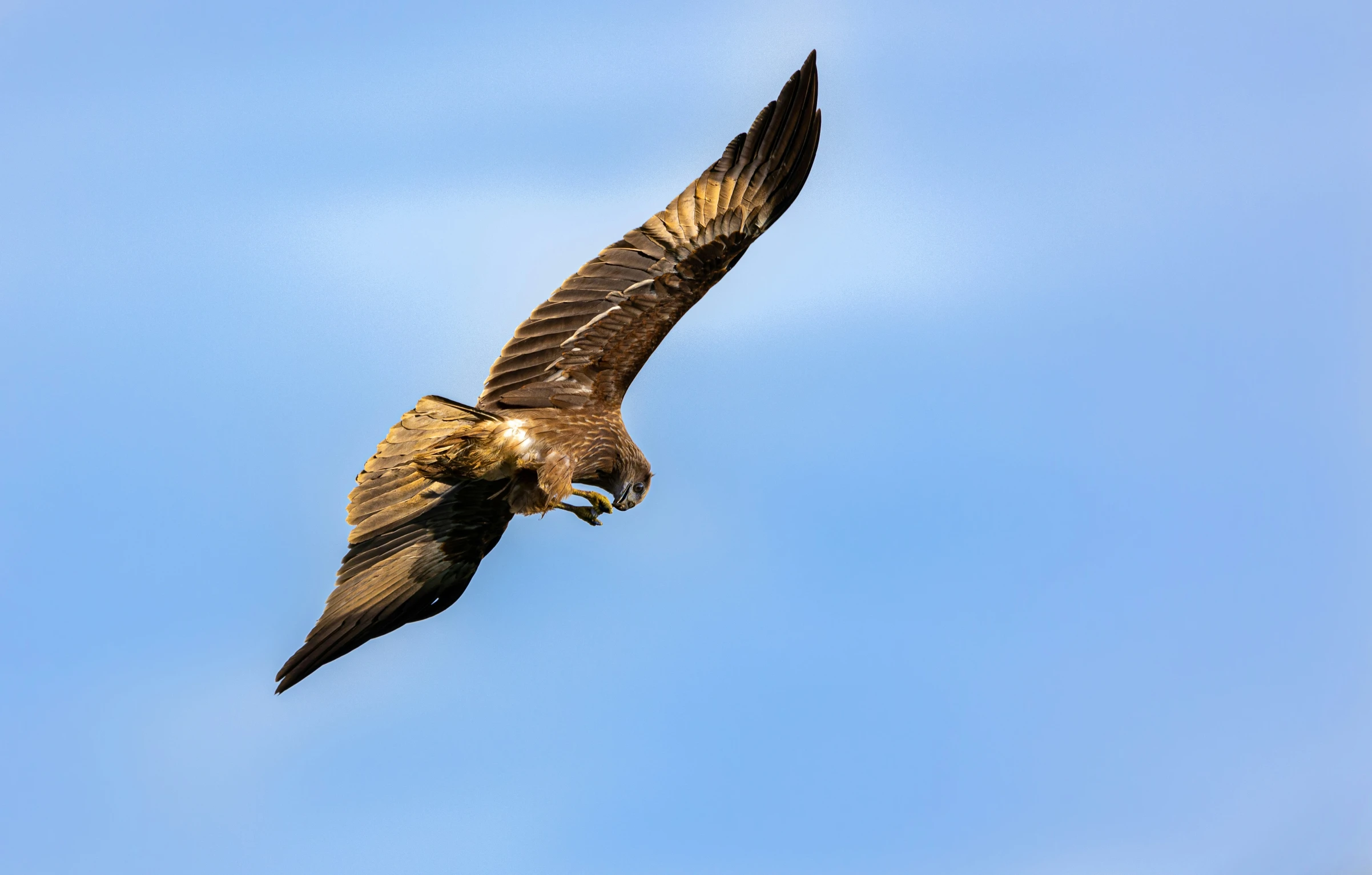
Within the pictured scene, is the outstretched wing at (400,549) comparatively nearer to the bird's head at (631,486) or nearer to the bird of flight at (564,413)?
the bird of flight at (564,413)

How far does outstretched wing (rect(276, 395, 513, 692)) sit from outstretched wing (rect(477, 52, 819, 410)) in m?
0.86

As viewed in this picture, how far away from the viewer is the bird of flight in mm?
10992

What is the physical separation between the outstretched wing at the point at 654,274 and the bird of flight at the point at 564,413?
0.4 inches

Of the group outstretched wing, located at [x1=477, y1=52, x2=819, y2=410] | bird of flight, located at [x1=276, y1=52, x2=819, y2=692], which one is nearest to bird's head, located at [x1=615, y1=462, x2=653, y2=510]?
bird of flight, located at [x1=276, y1=52, x2=819, y2=692]

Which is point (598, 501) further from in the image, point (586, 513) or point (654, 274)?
point (654, 274)

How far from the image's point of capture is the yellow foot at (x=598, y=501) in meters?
10.8

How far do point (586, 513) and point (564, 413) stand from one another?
1137mm

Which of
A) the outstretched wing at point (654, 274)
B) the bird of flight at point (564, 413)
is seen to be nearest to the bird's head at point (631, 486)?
the bird of flight at point (564, 413)

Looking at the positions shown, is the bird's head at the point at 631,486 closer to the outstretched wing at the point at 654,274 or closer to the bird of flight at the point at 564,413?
the bird of flight at the point at 564,413

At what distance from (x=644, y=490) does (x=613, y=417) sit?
2.03 ft

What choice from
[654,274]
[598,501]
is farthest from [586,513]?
[654,274]

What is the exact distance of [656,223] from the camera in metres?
12.2

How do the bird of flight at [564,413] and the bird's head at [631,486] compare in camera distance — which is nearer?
the bird of flight at [564,413]

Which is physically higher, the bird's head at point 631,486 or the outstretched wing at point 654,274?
the outstretched wing at point 654,274
